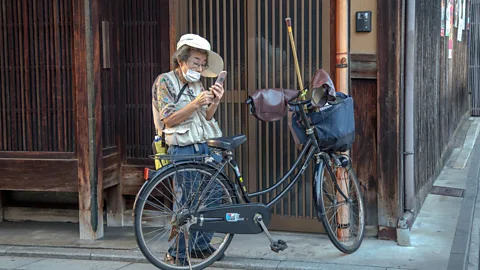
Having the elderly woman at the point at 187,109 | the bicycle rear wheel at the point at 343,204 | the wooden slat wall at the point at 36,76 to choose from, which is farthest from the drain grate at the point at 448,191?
the wooden slat wall at the point at 36,76

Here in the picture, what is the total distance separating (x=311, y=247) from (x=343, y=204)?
0.53 metres

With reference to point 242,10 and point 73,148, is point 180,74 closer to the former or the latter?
point 242,10

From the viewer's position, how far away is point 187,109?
5.00 metres

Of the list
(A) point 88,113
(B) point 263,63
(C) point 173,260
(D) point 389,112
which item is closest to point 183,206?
(C) point 173,260

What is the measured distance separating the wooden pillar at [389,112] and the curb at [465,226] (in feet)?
1.95

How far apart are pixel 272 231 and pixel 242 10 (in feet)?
7.32

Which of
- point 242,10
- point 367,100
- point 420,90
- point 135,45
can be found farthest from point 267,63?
point 420,90

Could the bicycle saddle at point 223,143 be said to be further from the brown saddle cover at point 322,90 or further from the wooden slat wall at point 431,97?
the wooden slat wall at point 431,97

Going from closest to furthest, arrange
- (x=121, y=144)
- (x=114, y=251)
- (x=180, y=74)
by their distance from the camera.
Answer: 1. (x=180, y=74)
2. (x=114, y=251)
3. (x=121, y=144)

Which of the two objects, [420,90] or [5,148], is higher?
[420,90]

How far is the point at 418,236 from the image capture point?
19.9ft

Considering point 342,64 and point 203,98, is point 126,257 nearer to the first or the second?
point 203,98

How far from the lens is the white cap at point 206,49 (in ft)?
16.6

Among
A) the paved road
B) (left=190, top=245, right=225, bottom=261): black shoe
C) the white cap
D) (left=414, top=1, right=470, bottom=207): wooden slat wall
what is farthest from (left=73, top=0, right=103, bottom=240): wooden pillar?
(left=414, top=1, right=470, bottom=207): wooden slat wall
